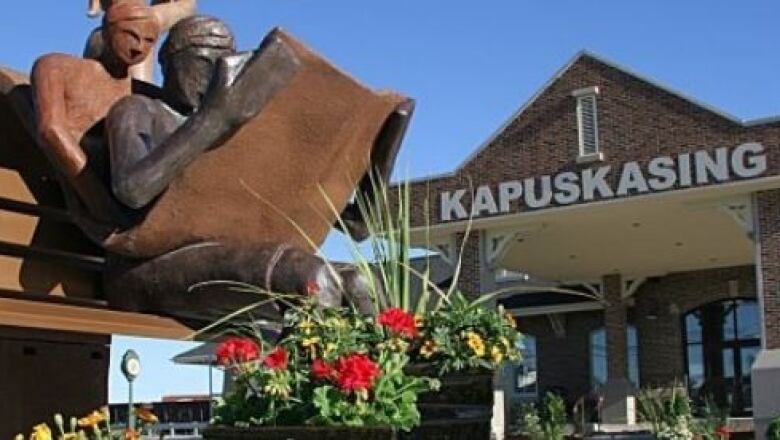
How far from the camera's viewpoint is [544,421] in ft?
74.5

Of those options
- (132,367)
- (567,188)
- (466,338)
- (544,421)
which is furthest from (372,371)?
(544,421)

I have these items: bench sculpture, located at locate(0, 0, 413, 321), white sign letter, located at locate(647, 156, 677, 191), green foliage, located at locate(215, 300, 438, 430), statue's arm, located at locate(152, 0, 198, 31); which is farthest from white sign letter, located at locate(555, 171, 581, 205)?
green foliage, located at locate(215, 300, 438, 430)

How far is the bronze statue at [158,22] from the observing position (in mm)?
4254

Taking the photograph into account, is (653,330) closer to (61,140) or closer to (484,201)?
(484,201)

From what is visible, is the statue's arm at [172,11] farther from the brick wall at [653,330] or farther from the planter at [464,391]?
the brick wall at [653,330]

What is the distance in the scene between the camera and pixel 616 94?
73.0 feet

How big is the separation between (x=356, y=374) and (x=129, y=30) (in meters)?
1.58

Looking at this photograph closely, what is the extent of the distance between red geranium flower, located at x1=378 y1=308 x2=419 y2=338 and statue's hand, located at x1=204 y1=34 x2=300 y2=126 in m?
0.77

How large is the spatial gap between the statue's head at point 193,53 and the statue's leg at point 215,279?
0.50 metres

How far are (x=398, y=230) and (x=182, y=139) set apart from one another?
70 centimetres

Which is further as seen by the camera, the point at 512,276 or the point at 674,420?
the point at 512,276

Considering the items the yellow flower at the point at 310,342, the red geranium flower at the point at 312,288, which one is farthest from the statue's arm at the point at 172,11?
the yellow flower at the point at 310,342

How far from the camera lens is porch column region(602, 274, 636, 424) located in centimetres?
2634

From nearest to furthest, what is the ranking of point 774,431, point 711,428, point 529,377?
point 774,431 < point 711,428 < point 529,377
